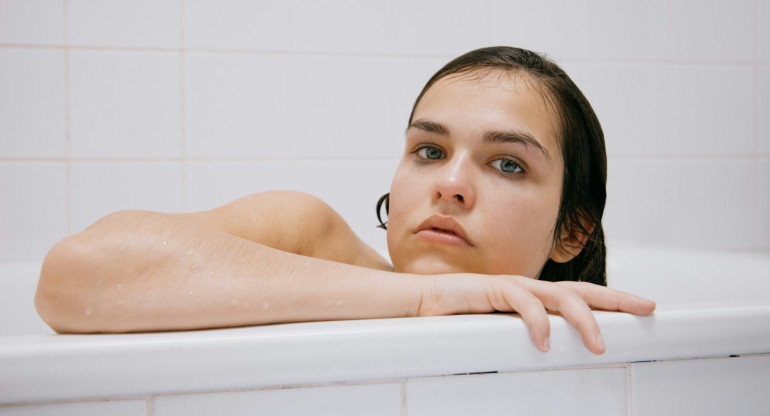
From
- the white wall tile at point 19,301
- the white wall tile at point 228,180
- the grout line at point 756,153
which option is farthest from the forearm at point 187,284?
the grout line at point 756,153

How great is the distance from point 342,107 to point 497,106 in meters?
0.70

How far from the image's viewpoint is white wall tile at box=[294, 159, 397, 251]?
4.67 ft

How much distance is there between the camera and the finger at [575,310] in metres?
0.46

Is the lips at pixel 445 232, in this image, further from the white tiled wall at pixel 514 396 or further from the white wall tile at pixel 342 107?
the white wall tile at pixel 342 107

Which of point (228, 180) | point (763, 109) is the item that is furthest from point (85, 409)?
point (763, 109)

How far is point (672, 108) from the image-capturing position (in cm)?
158

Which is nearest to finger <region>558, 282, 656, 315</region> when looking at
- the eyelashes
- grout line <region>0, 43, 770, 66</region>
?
the eyelashes

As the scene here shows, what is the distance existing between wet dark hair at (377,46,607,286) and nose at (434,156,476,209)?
18 centimetres

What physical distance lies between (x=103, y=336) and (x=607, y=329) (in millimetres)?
397

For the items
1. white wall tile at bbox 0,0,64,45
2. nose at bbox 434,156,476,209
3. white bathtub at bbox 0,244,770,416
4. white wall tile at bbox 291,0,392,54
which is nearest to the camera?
white bathtub at bbox 0,244,770,416

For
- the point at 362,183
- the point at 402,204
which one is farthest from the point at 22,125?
the point at 402,204

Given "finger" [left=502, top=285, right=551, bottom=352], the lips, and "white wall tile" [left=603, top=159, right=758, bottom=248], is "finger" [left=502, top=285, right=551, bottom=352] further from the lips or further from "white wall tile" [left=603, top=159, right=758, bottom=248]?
"white wall tile" [left=603, top=159, right=758, bottom=248]

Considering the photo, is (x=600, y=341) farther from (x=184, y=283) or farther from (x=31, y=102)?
(x=31, y=102)

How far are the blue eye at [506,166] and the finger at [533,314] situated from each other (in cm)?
31
